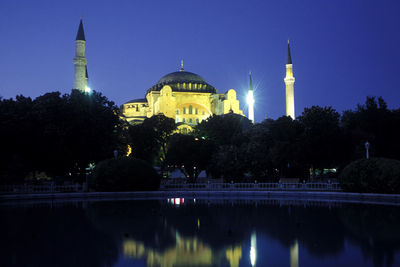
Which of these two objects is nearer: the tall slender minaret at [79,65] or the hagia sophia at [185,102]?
the tall slender minaret at [79,65]

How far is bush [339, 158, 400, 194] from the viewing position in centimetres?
1875

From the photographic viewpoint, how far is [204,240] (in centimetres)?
831

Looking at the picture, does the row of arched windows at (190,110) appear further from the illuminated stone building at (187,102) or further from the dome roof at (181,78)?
the dome roof at (181,78)

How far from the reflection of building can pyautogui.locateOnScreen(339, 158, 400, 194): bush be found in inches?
533

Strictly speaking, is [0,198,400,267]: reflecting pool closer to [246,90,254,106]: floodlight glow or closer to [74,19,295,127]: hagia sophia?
[74,19,295,127]: hagia sophia

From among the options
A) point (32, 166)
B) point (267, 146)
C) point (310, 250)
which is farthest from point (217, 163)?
point (310, 250)

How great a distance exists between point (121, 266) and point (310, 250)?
315 cm

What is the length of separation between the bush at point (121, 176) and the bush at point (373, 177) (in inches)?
418

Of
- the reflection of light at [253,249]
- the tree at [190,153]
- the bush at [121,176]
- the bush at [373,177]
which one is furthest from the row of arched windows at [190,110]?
the reflection of light at [253,249]

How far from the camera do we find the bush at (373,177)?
18750 millimetres

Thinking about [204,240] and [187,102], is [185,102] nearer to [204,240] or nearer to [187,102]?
[187,102]

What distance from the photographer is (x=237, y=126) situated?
4384 centimetres

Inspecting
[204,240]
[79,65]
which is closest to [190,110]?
[79,65]

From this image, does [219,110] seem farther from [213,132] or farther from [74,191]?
[74,191]
